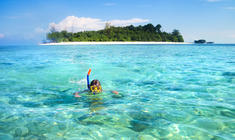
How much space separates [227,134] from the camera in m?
3.59

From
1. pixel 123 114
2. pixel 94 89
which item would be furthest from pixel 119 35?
pixel 123 114

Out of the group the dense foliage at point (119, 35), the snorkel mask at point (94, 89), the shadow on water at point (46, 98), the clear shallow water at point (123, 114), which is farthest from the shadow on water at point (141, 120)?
the dense foliage at point (119, 35)

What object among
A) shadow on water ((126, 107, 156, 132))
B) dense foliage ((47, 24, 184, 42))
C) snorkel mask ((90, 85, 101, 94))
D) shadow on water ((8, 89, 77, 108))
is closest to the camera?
shadow on water ((126, 107, 156, 132))

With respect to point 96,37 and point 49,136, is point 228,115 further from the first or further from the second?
point 96,37

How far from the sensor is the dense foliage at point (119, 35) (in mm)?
88625

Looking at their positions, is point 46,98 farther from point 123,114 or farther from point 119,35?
point 119,35

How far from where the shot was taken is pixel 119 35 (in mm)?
94312

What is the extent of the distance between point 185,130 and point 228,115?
59.5 inches

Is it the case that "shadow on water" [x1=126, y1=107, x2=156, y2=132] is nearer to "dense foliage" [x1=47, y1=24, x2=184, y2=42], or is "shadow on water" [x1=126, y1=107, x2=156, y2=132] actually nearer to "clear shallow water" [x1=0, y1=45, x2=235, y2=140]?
"clear shallow water" [x1=0, y1=45, x2=235, y2=140]

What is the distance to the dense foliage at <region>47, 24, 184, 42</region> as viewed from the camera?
88625mm

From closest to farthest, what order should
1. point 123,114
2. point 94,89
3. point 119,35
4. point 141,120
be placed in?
point 141,120 < point 123,114 < point 94,89 < point 119,35

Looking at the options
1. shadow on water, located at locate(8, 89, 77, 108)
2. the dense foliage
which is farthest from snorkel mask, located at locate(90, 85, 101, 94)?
the dense foliage

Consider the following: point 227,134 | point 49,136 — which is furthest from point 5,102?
point 227,134

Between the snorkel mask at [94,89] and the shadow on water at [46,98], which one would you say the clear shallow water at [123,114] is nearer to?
the shadow on water at [46,98]
